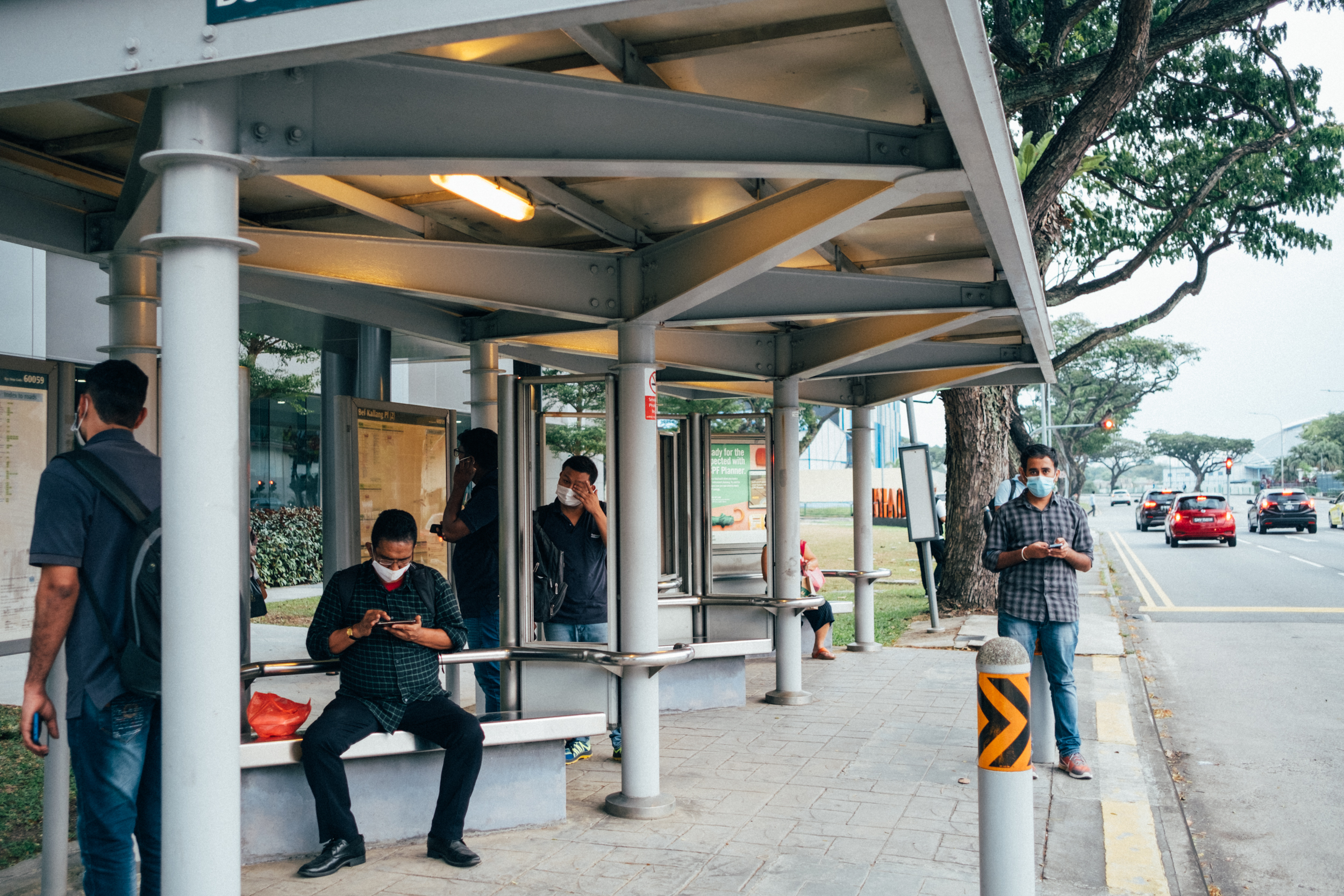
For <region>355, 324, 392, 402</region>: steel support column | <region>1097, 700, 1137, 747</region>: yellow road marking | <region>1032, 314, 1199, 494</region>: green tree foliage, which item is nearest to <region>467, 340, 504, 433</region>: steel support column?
<region>355, 324, 392, 402</region>: steel support column

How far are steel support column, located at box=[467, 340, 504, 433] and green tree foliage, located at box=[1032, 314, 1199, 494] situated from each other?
46810 millimetres

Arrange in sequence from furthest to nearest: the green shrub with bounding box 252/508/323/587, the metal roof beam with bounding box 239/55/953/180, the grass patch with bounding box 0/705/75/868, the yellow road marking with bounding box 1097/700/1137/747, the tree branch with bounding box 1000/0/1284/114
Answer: the green shrub with bounding box 252/508/323/587, the tree branch with bounding box 1000/0/1284/114, the yellow road marking with bounding box 1097/700/1137/747, the grass patch with bounding box 0/705/75/868, the metal roof beam with bounding box 239/55/953/180

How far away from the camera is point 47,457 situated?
215 inches

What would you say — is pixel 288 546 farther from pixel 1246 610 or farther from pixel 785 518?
pixel 1246 610

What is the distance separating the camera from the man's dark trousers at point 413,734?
446 cm

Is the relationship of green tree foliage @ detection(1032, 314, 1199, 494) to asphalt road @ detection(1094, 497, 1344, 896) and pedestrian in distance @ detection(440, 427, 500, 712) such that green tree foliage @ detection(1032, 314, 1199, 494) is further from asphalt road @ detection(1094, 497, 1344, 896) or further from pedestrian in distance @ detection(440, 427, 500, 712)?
pedestrian in distance @ detection(440, 427, 500, 712)

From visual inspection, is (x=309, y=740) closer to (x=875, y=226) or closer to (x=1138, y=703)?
(x=875, y=226)

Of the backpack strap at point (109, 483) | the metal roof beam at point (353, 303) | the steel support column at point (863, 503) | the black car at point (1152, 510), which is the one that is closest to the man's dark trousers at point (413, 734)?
the backpack strap at point (109, 483)

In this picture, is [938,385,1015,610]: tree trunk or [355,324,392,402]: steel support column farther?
[938,385,1015,610]: tree trunk

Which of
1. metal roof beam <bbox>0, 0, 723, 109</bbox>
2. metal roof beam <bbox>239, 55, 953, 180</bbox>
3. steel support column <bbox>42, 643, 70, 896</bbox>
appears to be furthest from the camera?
steel support column <bbox>42, 643, 70, 896</bbox>

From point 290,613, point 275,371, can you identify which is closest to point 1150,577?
point 290,613

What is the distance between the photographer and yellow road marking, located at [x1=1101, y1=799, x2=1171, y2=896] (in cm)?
452

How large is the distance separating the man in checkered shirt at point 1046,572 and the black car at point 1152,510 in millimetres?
36898

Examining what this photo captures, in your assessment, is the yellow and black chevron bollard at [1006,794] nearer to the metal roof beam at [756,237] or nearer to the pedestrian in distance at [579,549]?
the metal roof beam at [756,237]
